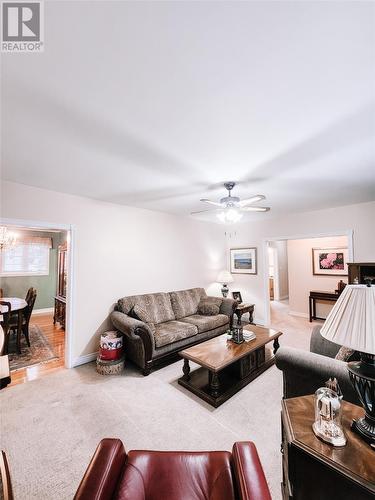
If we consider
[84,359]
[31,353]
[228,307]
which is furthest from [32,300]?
[228,307]

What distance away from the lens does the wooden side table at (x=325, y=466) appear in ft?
2.89

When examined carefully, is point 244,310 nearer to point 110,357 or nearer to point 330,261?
point 330,261

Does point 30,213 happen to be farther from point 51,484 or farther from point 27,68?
point 51,484

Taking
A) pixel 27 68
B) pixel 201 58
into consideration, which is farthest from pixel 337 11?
pixel 27 68

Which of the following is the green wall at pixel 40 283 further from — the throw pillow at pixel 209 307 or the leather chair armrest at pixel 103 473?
the leather chair armrest at pixel 103 473

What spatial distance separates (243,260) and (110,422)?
433cm

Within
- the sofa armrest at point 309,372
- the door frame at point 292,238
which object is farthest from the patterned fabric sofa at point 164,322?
the sofa armrest at point 309,372

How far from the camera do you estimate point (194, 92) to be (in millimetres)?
1280

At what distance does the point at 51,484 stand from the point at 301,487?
5.33 ft

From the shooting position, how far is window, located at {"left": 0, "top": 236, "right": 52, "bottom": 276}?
18.3 ft

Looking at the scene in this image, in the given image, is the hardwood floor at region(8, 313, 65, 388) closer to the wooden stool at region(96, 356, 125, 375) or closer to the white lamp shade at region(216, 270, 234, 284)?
the wooden stool at region(96, 356, 125, 375)

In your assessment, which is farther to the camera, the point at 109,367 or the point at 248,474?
the point at 109,367

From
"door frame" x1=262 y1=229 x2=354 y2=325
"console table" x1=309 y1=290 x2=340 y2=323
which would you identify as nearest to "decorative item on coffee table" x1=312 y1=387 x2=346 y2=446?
"door frame" x1=262 y1=229 x2=354 y2=325

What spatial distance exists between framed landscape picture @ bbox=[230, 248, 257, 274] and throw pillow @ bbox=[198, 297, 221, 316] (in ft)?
4.62
